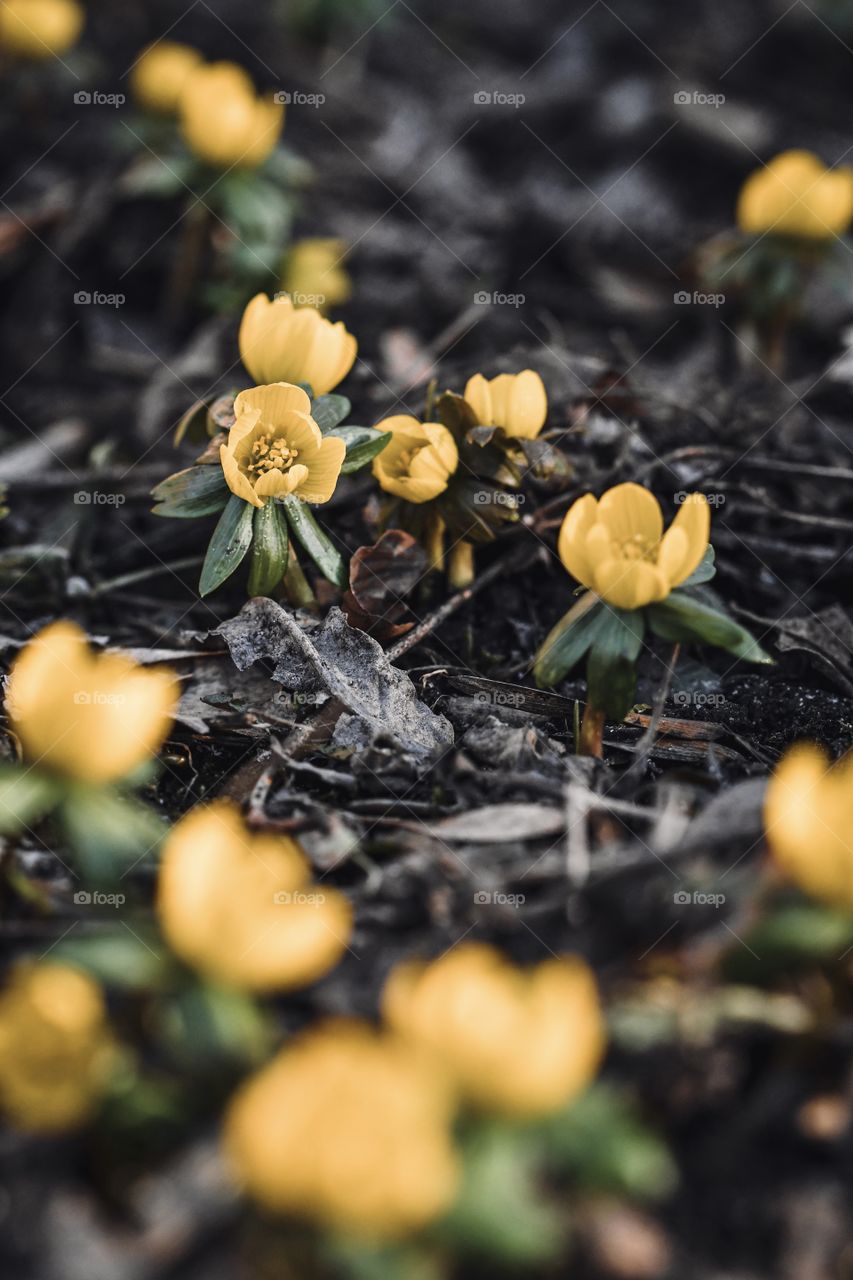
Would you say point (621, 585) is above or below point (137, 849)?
above

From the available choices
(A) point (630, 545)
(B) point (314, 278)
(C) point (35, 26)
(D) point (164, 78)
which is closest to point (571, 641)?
(A) point (630, 545)

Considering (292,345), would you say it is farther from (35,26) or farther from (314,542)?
(35,26)

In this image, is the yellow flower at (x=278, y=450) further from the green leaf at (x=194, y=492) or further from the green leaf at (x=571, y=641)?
the green leaf at (x=571, y=641)

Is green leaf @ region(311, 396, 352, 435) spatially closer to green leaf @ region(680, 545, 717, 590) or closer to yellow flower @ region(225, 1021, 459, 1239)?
green leaf @ region(680, 545, 717, 590)

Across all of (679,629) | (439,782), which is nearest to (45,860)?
(439,782)

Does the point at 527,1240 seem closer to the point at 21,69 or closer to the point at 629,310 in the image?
the point at 629,310

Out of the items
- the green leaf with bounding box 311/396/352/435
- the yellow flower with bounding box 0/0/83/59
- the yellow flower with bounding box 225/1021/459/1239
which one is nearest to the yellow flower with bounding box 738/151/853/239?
the green leaf with bounding box 311/396/352/435

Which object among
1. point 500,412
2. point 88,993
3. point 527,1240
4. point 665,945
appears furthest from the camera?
point 500,412
